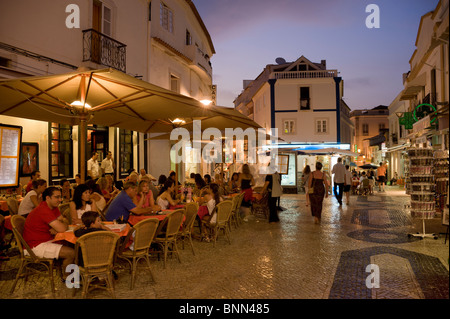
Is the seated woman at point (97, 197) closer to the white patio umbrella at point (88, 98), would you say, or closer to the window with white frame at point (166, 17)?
the white patio umbrella at point (88, 98)

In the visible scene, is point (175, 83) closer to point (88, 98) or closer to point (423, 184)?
point (88, 98)

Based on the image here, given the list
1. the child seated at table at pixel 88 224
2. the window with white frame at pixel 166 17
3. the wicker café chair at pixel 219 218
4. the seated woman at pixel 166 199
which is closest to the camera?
the child seated at table at pixel 88 224

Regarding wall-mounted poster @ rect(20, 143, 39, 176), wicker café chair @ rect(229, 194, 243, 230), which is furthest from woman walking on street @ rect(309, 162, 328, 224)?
wall-mounted poster @ rect(20, 143, 39, 176)

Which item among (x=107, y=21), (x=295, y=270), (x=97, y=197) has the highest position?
(x=107, y=21)

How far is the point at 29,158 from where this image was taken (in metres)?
10.3

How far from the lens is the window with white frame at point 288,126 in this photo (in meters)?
29.9

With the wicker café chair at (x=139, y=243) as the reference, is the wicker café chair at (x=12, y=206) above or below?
above

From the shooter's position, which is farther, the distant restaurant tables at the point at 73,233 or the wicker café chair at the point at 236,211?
the wicker café chair at the point at 236,211

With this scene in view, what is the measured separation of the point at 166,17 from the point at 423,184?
14.0m

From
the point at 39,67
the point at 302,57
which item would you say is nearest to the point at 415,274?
the point at 39,67

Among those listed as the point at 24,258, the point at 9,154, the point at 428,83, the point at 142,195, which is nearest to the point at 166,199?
the point at 142,195

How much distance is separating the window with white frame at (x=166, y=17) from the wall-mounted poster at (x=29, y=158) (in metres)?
9.24

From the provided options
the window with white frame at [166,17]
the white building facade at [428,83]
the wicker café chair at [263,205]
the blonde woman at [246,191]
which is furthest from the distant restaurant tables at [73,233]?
the window with white frame at [166,17]

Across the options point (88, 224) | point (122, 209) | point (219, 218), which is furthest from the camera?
point (219, 218)
